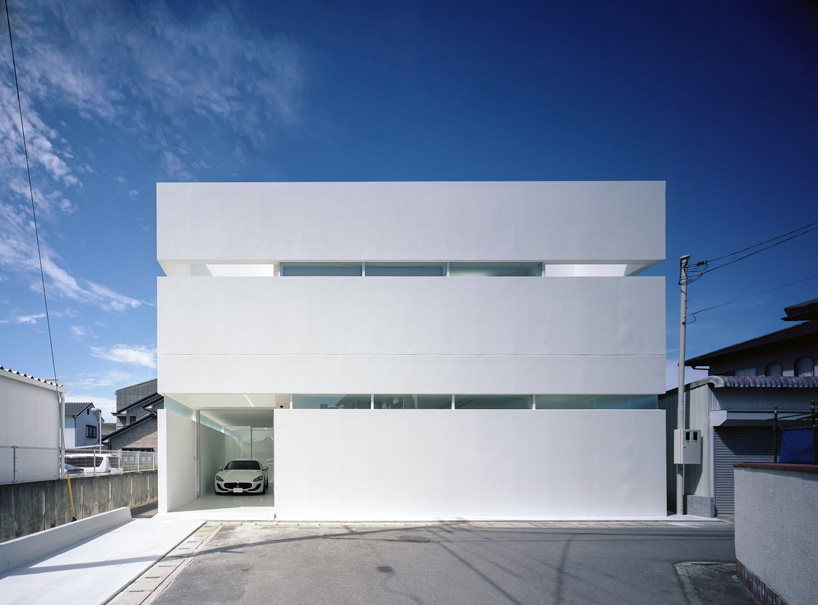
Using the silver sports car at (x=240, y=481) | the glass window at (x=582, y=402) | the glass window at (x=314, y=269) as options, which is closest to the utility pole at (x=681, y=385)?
the glass window at (x=582, y=402)

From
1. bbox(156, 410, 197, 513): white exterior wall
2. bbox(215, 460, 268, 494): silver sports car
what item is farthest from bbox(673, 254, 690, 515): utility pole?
bbox(156, 410, 197, 513): white exterior wall

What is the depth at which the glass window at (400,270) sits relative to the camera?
1362cm

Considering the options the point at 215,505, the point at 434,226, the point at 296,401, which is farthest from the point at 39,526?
the point at 434,226

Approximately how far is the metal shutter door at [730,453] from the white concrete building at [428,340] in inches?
62.4

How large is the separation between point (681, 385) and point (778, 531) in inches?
313

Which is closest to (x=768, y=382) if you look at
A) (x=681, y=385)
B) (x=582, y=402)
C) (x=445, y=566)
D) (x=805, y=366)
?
(x=681, y=385)

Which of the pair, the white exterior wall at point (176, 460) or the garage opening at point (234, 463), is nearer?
the white exterior wall at point (176, 460)

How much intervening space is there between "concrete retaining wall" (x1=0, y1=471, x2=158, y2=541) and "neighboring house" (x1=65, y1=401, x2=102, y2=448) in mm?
34300

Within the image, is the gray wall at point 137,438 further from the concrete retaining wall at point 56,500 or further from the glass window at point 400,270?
the glass window at point 400,270

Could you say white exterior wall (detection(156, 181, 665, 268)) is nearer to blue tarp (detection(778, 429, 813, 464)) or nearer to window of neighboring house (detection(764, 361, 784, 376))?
blue tarp (detection(778, 429, 813, 464))

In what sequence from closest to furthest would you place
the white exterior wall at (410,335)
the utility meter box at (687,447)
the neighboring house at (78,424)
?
the white exterior wall at (410,335)
the utility meter box at (687,447)
the neighboring house at (78,424)

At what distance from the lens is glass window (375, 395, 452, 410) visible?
13180 millimetres

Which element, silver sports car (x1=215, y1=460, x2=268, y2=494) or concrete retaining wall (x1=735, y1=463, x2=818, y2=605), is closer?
concrete retaining wall (x1=735, y1=463, x2=818, y2=605)

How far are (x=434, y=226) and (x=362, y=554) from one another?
7.52 metres
